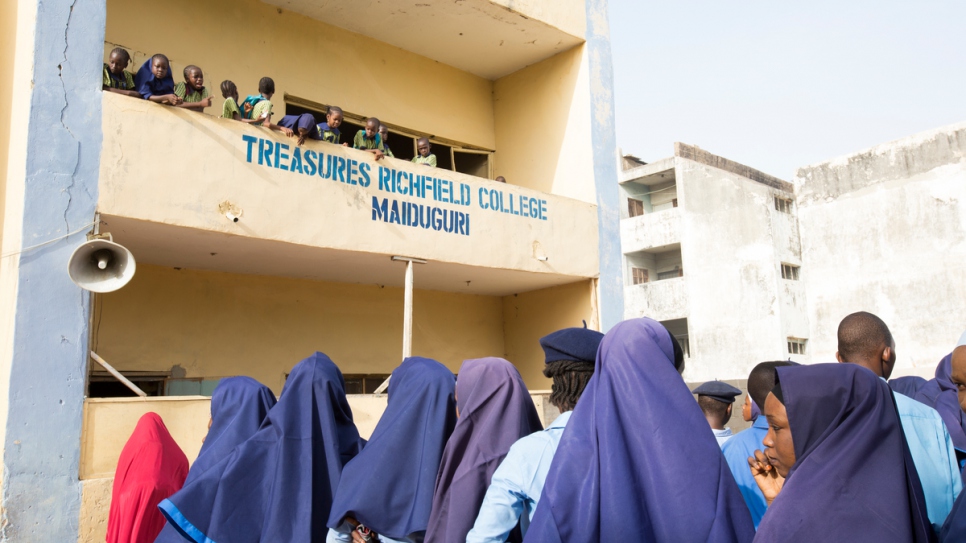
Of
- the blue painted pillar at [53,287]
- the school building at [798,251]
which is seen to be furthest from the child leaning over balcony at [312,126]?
the school building at [798,251]

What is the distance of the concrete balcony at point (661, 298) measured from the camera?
28355 mm

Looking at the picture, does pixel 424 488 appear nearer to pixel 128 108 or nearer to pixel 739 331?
pixel 128 108

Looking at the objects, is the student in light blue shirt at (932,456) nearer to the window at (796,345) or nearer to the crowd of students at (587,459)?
the crowd of students at (587,459)

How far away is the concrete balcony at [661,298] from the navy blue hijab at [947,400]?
2415 centimetres

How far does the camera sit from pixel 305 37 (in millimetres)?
9211

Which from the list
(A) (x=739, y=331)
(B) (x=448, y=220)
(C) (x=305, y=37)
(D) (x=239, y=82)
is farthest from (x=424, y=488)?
(A) (x=739, y=331)

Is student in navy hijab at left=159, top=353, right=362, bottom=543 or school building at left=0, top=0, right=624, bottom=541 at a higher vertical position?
school building at left=0, top=0, right=624, bottom=541

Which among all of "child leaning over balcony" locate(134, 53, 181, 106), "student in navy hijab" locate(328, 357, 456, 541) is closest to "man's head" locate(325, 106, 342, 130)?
"child leaning over balcony" locate(134, 53, 181, 106)

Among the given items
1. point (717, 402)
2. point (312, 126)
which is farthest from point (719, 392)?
point (312, 126)

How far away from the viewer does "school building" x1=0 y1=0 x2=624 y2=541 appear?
19.2ft

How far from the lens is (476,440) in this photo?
9.82 ft

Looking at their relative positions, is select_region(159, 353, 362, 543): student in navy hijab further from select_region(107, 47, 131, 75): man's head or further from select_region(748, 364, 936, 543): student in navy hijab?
select_region(107, 47, 131, 75): man's head

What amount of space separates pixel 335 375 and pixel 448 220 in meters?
4.67

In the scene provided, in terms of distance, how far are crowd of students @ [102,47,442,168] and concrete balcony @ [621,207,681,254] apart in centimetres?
2159
